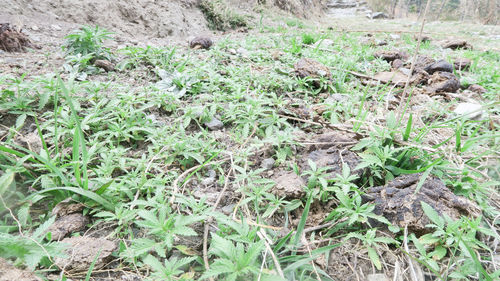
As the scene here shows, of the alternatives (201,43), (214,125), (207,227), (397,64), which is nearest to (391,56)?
(397,64)

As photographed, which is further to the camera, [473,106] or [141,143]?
[473,106]

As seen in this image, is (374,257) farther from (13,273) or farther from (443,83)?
(443,83)

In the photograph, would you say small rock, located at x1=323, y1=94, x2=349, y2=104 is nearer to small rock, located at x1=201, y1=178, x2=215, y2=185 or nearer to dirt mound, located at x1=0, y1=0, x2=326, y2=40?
small rock, located at x1=201, y1=178, x2=215, y2=185

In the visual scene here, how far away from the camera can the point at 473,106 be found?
6.62 ft

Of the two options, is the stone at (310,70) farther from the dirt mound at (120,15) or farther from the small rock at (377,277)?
the dirt mound at (120,15)

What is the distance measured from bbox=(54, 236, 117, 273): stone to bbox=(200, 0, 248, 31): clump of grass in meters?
5.03

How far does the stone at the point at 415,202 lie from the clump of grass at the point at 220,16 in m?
5.01

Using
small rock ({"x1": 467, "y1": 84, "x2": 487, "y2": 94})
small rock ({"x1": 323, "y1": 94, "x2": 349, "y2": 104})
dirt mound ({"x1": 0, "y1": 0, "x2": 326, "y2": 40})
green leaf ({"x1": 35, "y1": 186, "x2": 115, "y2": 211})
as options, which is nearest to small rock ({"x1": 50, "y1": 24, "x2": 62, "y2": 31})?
dirt mound ({"x1": 0, "y1": 0, "x2": 326, "y2": 40})

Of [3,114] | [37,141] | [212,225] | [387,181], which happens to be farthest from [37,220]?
[387,181]

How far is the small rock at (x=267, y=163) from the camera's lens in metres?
1.55

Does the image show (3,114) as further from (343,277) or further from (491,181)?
(491,181)

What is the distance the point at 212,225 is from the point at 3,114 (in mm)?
1611

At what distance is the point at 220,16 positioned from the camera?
5391 millimetres

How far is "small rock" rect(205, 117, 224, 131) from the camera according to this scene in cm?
188
